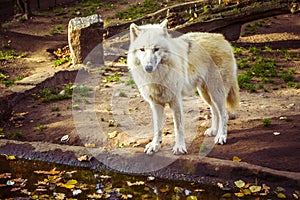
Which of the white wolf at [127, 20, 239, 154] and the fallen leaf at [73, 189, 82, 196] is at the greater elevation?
the white wolf at [127, 20, 239, 154]

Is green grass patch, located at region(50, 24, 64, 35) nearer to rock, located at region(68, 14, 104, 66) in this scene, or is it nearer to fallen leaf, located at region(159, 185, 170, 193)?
rock, located at region(68, 14, 104, 66)

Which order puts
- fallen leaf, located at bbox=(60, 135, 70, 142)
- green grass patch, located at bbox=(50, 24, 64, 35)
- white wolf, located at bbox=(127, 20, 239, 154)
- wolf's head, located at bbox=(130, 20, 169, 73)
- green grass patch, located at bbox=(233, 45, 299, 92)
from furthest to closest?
1. green grass patch, located at bbox=(50, 24, 64, 35)
2. green grass patch, located at bbox=(233, 45, 299, 92)
3. fallen leaf, located at bbox=(60, 135, 70, 142)
4. white wolf, located at bbox=(127, 20, 239, 154)
5. wolf's head, located at bbox=(130, 20, 169, 73)

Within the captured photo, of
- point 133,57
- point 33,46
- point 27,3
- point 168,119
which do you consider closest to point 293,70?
point 168,119

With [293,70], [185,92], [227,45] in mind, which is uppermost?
[227,45]

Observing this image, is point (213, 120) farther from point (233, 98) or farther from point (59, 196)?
point (59, 196)

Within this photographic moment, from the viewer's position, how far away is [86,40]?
10.2 metres

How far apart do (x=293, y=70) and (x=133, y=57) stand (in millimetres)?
4921

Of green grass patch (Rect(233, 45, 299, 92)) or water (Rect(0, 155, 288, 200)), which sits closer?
water (Rect(0, 155, 288, 200))

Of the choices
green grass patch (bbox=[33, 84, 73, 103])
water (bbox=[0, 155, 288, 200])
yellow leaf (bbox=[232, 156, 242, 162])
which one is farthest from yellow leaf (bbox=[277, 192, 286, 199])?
green grass patch (bbox=[33, 84, 73, 103])

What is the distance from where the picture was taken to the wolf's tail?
6191 mm

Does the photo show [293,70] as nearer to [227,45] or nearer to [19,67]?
[227,45]

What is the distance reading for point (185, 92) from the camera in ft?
19.1

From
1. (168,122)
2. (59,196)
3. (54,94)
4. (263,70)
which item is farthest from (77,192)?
(263,70)

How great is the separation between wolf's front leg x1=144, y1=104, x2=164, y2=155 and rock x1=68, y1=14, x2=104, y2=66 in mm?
4599
